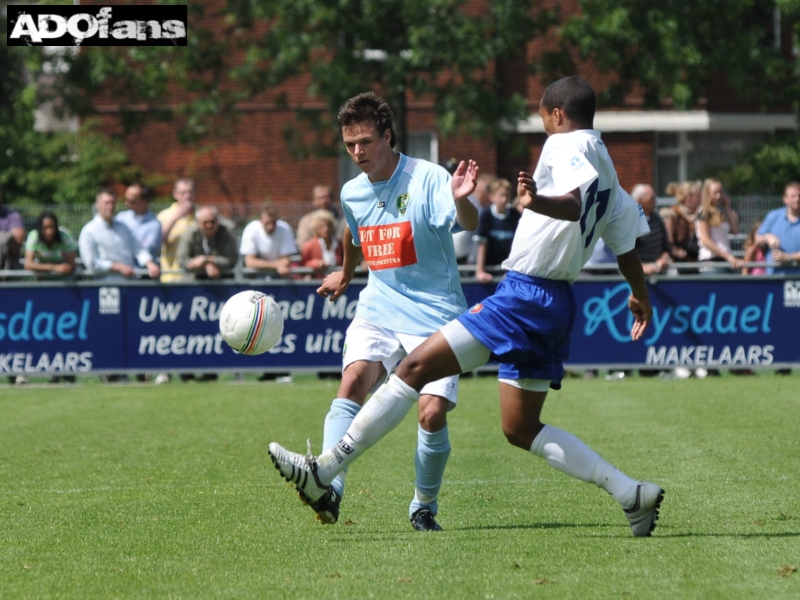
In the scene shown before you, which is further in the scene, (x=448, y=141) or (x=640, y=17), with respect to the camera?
(x=448, y=141)

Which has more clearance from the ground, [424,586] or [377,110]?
[377,110]

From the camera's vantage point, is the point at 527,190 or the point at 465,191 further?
the point at 465,191

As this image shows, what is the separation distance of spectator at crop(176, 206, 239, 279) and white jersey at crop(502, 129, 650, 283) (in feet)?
31.1

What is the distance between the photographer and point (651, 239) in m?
15.2

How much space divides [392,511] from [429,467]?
0.59 metres

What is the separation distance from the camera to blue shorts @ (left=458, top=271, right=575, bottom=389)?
5777 mm

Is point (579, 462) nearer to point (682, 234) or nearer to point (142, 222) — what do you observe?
point (682, 234)

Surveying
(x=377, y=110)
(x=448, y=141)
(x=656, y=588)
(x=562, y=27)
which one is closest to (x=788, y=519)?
(x=656, y=588)

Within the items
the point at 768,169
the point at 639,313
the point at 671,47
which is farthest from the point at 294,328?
the point at 768,169

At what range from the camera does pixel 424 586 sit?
16.2 feet

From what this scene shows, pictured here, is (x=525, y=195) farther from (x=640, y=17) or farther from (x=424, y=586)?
(x=640, y=17)

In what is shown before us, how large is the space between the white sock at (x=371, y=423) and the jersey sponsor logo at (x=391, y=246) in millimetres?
755

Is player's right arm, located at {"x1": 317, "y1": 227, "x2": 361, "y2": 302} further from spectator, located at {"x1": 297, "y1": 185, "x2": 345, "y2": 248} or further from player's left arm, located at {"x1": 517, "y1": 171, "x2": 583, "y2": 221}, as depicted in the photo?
spectator, located at {"x1": 297, "y1": 185, "x2": 345, "y2": 248}

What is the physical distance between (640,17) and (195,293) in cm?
1182
